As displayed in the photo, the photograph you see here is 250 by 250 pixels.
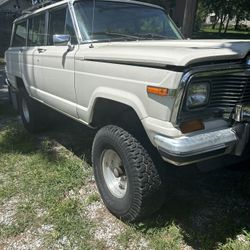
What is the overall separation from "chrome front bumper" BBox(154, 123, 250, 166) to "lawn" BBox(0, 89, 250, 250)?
713mm

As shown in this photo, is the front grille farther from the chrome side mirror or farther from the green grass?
the chrome side mirror

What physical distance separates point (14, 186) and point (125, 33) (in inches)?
83.9

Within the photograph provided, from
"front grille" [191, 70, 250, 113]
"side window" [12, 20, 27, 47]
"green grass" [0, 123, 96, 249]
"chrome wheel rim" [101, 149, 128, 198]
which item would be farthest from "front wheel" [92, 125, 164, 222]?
"side window" [12, 20, 27, 47]

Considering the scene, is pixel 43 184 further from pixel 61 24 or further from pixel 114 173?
pixel 61 24

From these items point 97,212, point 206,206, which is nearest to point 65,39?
point 97,212

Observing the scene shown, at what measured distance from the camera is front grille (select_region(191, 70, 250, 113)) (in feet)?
7.83

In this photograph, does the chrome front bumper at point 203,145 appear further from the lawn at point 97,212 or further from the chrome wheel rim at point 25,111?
the chrome wheel rim at point 25,111

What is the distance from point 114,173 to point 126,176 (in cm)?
27

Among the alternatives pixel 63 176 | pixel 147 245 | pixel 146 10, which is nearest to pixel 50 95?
pixel 63 176

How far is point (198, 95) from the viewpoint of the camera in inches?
93.1

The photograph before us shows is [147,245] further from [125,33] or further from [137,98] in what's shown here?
[125,33]

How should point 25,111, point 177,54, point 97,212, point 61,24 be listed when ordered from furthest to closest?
point 25,111, point 61,24, point 97,212, point 177,54

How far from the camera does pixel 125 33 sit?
379 cm

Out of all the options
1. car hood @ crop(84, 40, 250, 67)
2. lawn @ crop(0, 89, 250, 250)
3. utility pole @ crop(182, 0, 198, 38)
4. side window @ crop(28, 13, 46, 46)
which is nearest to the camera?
car hood @ crop(84, 40, 250, 67)
